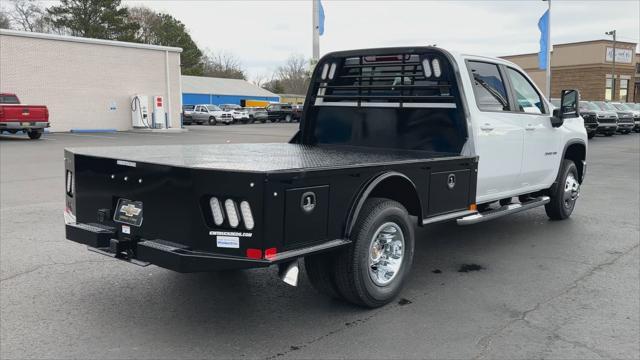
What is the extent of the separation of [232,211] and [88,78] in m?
29.9

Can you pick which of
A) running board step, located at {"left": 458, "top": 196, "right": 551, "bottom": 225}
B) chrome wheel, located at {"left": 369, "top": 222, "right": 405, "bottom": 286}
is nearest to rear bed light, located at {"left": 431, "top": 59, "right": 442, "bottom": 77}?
running board step, located at {"left": 458, "top": 196, "right": 551, "bottom": 225}

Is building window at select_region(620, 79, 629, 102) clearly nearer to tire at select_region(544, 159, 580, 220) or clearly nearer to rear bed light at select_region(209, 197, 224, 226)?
tire at select_region(544, 159, 580, 220)

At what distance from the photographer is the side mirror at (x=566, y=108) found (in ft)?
23.0

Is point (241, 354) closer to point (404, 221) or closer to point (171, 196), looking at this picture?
point (171, 196)

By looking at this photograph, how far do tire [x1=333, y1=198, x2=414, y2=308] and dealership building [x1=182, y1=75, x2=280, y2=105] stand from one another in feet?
192

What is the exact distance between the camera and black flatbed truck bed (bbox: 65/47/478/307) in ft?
11.5

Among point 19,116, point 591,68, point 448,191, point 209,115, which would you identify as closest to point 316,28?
point 19,116

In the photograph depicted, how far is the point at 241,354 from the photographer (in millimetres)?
3643

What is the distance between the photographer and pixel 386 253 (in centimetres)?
455

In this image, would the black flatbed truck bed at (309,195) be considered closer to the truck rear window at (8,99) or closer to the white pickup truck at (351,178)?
the white pickup truck at (351,178)

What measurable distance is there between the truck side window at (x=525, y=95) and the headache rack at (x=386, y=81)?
1.26 m

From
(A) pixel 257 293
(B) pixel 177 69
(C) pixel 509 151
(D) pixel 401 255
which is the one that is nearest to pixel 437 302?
(D) pixel 401 255

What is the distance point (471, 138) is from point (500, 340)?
2.21m

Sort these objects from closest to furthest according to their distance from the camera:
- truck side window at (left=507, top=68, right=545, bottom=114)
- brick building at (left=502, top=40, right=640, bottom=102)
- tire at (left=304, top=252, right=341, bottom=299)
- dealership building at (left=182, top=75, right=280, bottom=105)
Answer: tire at (left=304, top=252, right=341, bottom=299) < truck side window at (left=507, top=68, right=545, bottom=114) < brick building at (left=502, top=40, right=640, bottom=102) < dealership building at (left=182, top=75, right=280, bottom=105)
